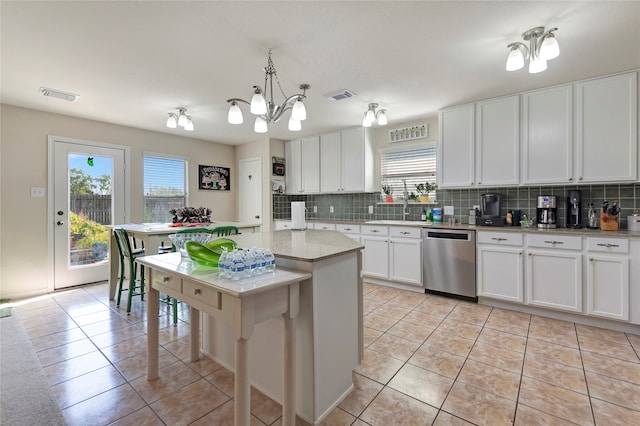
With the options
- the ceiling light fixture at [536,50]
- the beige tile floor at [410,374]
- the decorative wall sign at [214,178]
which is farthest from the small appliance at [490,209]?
the decorative wall sign at [214,178]

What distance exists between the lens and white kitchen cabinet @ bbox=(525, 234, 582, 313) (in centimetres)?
276

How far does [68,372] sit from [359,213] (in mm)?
4067

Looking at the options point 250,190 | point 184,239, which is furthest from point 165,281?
point 250,190

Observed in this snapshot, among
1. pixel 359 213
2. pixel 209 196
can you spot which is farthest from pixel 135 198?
pixel 359 213

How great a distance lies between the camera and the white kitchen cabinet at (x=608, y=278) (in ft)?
8.38

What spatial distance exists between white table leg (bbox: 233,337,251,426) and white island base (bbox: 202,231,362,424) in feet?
1.18

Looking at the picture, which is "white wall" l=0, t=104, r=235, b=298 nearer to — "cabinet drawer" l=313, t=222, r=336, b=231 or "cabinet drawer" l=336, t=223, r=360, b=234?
"cabinet drawer" l=313, t=222, r=336, b=231

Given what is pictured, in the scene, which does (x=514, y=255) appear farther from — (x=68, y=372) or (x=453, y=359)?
(x=68, y=372)

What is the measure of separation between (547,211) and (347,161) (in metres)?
2.74

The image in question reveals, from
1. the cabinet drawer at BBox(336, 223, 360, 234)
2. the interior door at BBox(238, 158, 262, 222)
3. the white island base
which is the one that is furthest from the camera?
the interior door at BBox(238, 158, 262, 222)

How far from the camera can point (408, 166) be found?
175 inches

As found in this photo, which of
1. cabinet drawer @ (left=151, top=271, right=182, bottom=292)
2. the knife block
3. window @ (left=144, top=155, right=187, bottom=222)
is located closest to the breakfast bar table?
cabinet drawer @ (left=151, top=271, right=182, bottom=292)

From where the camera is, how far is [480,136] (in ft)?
11.3

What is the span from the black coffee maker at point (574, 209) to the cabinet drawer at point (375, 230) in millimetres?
2023
